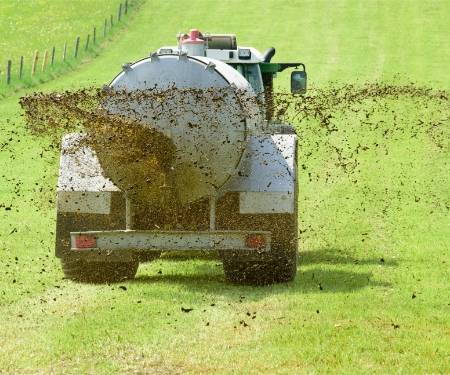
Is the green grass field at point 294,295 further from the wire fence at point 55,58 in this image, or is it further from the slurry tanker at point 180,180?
the wire fence at point 55,58

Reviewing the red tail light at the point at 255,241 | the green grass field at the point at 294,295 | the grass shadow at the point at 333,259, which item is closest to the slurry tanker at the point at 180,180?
the red tail light at the point at 255,241

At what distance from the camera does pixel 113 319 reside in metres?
11.1

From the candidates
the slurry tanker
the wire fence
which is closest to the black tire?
the slurry tanker

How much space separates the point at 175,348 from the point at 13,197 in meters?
13.4

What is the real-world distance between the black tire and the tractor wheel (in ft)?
4.30

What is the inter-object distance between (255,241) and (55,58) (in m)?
39.0

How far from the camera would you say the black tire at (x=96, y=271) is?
13958 mm

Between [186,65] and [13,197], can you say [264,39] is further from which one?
[186,65]

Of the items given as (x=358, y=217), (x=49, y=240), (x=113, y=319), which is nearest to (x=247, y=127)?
(x=113, y=319)

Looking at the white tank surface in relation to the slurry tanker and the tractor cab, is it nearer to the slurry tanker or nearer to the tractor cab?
the slurry tanker

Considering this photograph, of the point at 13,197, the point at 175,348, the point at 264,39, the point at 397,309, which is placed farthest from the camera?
the point at 264,39

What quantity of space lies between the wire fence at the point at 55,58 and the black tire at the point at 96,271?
2826 cm

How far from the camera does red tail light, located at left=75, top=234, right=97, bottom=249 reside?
42.9 feet

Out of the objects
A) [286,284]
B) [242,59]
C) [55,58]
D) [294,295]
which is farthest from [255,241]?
[55,58]
